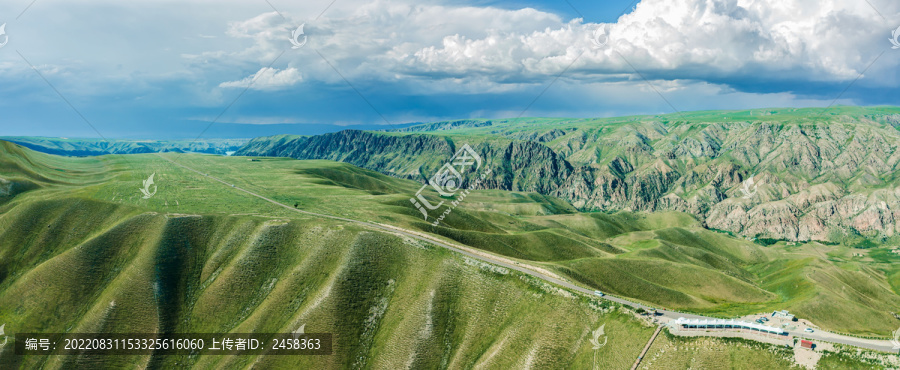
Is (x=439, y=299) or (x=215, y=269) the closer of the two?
(x=439, y=299)

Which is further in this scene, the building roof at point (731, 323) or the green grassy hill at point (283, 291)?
the green grassy hill at point (283, 291)

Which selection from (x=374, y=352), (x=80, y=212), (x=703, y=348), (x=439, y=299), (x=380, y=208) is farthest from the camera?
(x=380, y=208)

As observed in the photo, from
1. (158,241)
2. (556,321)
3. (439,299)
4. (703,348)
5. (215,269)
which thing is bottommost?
(703,348)

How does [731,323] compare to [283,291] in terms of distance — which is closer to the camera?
[731,323]

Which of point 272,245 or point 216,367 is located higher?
point 272,245

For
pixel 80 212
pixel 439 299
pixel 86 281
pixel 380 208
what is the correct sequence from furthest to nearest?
pixel 380 208, pixel 80 212, pixel 86 281, pixel 439 299

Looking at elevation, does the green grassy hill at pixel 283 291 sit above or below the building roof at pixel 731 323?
above

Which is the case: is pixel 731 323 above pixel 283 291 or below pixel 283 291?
below

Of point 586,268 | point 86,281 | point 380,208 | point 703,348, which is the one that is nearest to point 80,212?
point 86,281

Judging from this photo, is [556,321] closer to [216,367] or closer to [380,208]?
[216,367]

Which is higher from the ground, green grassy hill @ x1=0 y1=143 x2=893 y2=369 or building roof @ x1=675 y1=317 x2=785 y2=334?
green grassy hill @ x1=0 y1=143 x2=893 y2=369

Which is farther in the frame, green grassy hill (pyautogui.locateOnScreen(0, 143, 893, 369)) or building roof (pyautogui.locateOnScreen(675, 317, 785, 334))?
green grassy hill (pyautogui.locateOnScreen(0, 143, 893, 369))
